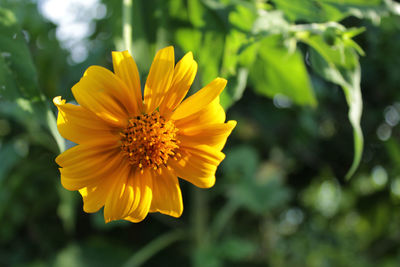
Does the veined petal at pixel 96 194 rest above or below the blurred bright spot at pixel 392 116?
above

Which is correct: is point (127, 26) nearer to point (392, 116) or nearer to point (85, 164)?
point (85, 164)

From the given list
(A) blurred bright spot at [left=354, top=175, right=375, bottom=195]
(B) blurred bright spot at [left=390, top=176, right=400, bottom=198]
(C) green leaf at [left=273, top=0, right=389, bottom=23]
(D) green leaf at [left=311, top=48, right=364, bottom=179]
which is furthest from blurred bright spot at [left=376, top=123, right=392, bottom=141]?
(D) green leaf at [left=311, top=48, right=364, bottom=179]

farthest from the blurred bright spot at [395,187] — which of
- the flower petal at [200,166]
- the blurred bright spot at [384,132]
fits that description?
the flower petal at [200,166]

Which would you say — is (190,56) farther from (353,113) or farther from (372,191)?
(372,191)

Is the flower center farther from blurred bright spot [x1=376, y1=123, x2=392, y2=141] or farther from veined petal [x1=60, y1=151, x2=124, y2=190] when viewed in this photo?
blurred bright spot [x1=376, y1=123, x2=392, y2=141]

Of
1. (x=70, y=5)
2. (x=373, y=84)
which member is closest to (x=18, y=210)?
(x=70, y=5)

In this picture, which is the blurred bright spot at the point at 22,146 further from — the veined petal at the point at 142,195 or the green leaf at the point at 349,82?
the green leaf at the point at 349,82
